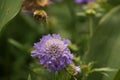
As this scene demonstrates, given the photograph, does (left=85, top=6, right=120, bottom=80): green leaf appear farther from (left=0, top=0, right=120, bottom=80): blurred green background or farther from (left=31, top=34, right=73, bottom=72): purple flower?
(left=31, top=34, right=73, bottom=72): purple flower

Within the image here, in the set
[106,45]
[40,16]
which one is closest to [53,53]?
[40,16]

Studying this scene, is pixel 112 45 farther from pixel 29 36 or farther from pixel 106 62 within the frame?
pixel 29 36

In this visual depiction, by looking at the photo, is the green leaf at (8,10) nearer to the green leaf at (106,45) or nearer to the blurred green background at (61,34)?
the blurred green background at (61,34)

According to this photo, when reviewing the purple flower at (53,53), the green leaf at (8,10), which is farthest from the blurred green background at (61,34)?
the purple flower at (53,53)

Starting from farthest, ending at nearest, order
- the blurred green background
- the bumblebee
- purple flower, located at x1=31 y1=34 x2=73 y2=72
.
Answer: the blurred green background
the bumblebee
purple flower, located at x1=31 y1=34 x2=73 y2=72

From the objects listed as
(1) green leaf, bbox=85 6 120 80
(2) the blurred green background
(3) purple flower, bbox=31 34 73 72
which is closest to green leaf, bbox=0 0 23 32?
(2) the blurred green background

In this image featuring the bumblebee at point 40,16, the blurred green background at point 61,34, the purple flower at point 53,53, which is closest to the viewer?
the purple flower at point 53,53

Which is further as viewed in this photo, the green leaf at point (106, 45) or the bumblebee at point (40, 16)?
the green leaf at point (106, 45)
